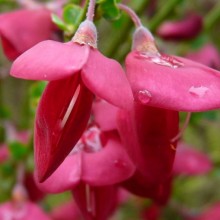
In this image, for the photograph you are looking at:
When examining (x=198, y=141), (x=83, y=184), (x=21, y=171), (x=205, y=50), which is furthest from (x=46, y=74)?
(x=198, y=141)

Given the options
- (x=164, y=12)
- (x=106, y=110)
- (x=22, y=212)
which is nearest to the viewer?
(x=106, y=110)

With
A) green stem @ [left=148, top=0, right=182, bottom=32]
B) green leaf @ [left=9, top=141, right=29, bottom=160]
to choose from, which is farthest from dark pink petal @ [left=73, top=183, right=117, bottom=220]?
green stem @ [left=148, top=0, right=182, bottom=32]

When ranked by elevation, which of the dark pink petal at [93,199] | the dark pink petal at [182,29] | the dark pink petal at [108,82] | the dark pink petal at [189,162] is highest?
the dark pink petal at [108,82]

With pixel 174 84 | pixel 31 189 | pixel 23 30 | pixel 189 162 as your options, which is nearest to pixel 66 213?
pixel 31 189

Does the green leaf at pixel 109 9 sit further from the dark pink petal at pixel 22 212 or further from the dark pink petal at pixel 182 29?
the dark pink petal at pixel 182 29

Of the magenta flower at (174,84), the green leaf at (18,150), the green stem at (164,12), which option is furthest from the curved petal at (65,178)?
the green stem at (164,12)

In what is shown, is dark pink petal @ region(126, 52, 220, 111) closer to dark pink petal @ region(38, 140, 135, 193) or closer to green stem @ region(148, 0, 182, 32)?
dark pink petal @ region(38, 140, 135, 193)

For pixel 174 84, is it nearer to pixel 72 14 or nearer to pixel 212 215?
pixel 72 14

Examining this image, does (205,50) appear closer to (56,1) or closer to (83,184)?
(56,1)
